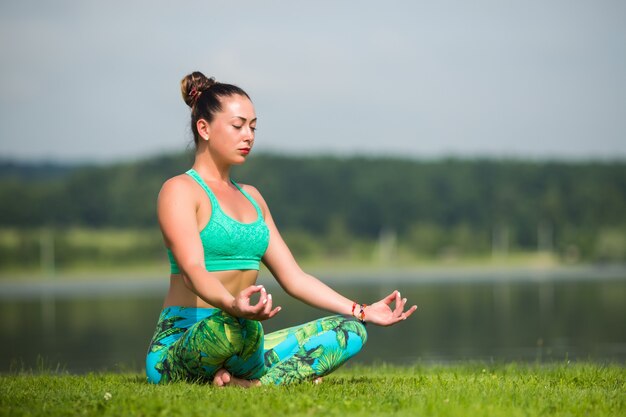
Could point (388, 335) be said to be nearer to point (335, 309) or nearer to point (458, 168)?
point (335, 309)

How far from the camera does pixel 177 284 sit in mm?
5055

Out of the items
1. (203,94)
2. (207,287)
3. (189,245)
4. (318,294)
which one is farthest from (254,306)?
(203,94)

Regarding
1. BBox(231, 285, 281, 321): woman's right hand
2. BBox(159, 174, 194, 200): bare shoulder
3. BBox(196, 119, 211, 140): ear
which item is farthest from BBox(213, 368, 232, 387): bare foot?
BBox(196, 119, 211, 140): ear

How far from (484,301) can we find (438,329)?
326 inches

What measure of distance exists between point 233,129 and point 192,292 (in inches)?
33.4

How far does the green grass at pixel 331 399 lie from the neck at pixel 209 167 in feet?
3.55

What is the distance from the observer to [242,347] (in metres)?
4.67

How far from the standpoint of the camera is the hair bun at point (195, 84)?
5254 millimetres

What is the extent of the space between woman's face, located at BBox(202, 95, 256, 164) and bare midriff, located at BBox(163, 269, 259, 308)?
1.94 ft

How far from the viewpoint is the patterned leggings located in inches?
181

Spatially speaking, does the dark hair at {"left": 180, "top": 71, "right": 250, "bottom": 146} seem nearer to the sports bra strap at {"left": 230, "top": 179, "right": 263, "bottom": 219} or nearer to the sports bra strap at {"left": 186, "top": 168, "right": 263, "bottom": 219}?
the sports bra strap at {"left": 186, "top": 168, "right": 263, "bottom": 219}

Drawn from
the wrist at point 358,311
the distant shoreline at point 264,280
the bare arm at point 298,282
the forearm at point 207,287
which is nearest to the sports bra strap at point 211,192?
the bare arm at point 298,282

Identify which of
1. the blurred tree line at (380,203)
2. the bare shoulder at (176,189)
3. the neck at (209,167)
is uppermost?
the neck at (209,167)

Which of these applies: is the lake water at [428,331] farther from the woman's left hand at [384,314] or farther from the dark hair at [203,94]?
the woman's left hand at [384,314]
